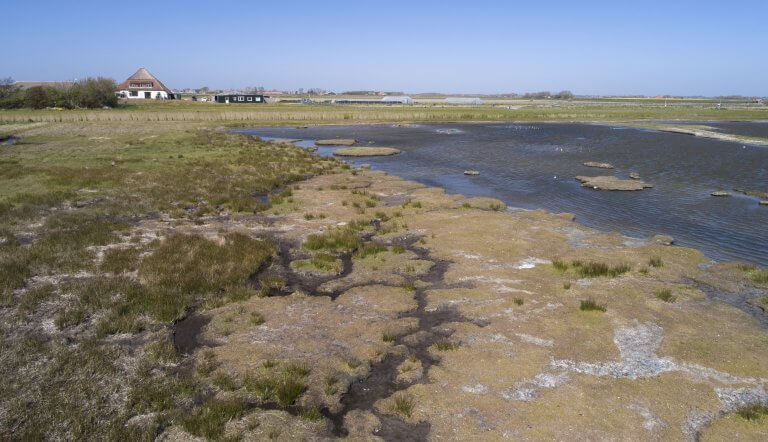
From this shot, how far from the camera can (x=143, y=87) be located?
153m

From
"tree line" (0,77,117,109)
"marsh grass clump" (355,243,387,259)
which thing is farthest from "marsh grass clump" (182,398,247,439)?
"tree line" (0,77,117,109)

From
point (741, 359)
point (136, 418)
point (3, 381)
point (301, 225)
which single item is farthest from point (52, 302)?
point (741, 359)

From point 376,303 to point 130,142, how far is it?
159 ft

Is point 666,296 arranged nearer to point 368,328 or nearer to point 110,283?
point 368,328

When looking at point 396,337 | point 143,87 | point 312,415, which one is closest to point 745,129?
point 396,337

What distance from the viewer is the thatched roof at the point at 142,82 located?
152538 millimetres

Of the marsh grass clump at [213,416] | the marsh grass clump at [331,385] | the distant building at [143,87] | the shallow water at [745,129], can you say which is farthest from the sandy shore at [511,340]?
the distant building at [143,87]

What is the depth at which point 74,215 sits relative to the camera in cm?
2425

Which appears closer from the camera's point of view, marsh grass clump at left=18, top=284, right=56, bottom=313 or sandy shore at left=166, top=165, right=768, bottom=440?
sandy shore at left=166, top=165, right=768, bottom=440

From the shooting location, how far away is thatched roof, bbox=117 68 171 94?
153 meters

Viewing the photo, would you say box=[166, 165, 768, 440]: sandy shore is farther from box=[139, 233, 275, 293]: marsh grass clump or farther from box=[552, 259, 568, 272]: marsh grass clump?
box=[139, 233, 275, 293]: marsh grass clump

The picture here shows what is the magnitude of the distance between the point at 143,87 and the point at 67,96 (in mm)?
54325

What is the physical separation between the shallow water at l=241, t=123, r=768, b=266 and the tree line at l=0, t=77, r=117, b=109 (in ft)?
168

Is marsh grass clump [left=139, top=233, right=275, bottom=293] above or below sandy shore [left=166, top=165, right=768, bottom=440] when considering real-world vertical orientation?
above
